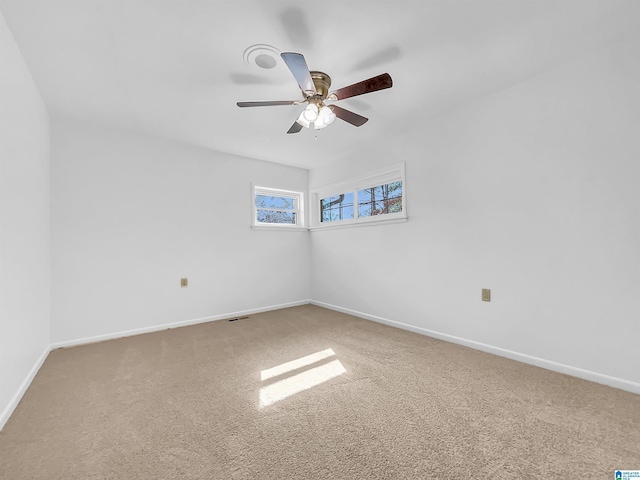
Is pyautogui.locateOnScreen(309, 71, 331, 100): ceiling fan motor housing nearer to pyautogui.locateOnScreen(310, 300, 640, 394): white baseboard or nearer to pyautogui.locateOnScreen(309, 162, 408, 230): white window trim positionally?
pyautogui.locateOnScreen(309, 162, 408, 230): white window trim

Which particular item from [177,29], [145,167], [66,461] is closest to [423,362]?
[66,461]

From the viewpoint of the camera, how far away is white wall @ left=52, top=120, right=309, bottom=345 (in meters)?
2.65

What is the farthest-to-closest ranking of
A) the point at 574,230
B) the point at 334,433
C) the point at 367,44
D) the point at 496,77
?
the point at 496,77 < the point at 574,230 < the point at 367,44 < the point at 334,433

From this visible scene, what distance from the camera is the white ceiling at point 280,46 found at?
145 centimetres

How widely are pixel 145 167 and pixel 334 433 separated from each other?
3.20 m

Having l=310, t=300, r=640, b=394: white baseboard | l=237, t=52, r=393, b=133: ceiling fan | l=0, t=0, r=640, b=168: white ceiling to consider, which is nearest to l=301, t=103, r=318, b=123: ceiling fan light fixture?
l=237, t=52, r=393, b=133: ceiling fan

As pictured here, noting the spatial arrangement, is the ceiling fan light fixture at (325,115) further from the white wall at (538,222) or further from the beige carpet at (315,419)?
the beige carpet at (315,419)

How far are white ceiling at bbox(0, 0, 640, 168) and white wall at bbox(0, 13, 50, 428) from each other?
0.69ft

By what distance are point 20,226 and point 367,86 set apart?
7.89 ft

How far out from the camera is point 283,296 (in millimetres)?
4090

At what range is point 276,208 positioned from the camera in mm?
4191

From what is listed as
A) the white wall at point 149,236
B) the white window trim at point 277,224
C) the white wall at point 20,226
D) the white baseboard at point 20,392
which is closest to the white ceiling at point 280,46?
the white wall at point 20,226

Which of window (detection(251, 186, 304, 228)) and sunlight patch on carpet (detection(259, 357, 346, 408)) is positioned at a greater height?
window (detection(251, 186, 304, 228))

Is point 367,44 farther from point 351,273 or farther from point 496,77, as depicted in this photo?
point 351,273
